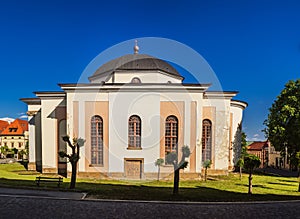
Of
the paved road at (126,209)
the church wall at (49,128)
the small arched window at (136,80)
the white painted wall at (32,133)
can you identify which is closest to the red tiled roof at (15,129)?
the white painted wall at (32,133)

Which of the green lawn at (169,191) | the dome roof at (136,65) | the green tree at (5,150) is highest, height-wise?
the dome roof at (136,65)

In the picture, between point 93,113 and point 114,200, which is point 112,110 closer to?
point 93,113

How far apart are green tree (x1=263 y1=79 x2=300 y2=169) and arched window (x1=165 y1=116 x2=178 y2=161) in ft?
34.5

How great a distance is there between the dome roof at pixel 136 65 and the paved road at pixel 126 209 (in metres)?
15.0

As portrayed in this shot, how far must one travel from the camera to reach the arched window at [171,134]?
736 inches

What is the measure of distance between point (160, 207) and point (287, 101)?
2030cm

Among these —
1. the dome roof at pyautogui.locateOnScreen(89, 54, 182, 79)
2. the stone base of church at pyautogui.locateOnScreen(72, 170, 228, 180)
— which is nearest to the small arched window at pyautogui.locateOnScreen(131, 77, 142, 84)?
the dome roof at pyautogui.locateOnScreen(89, 54, 182, 79)

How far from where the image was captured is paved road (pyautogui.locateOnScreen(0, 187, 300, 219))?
731cm

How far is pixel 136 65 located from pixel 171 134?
7943mm

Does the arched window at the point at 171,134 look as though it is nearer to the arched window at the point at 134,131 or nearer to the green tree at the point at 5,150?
the arched window at the point at 134,131

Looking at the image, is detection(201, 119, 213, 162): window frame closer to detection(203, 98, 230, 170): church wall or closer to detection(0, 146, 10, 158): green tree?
detection(203, 98, 230, 170): church wall

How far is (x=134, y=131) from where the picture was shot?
61.4 ft

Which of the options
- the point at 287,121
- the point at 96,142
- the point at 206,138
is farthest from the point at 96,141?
the point at 287,121

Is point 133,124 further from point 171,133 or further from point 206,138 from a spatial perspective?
point 206,138
